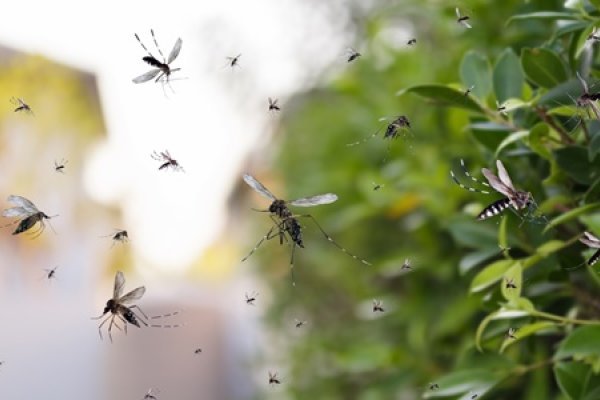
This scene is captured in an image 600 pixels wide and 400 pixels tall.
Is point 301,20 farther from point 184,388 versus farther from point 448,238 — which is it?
point 184,388

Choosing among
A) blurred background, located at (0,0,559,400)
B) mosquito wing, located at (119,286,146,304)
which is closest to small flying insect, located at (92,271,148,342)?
mosquito wing, located at (119,286,146,304)

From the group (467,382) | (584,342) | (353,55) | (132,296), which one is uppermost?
(353,55)

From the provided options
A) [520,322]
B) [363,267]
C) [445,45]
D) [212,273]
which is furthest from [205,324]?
[520,322]

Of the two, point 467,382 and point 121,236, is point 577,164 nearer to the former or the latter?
point 467,382

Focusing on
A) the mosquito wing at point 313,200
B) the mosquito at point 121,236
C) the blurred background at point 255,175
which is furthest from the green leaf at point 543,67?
the mosquito at point 121,236

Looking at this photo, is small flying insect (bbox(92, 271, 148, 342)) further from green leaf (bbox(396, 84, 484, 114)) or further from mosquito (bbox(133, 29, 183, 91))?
green leaf (bbox(396, 84, 484, 114))

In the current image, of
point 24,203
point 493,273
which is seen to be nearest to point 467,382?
point 493,273

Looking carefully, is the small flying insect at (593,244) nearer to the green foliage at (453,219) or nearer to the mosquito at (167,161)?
the green foliage at (453,219)
